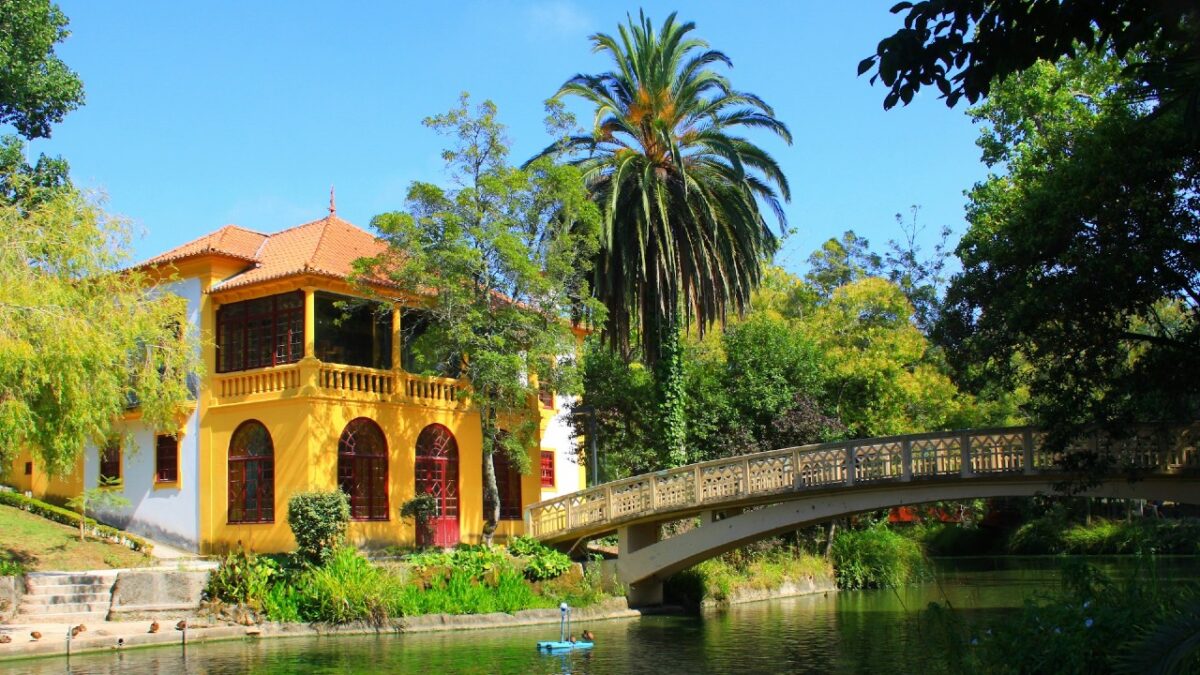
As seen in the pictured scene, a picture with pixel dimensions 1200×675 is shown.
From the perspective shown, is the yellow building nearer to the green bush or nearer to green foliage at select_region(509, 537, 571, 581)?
green foliage at select_region(509, 537, 571, 581)

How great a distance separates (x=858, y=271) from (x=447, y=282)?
126ft

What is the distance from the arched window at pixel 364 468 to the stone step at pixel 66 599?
7409 millimetres

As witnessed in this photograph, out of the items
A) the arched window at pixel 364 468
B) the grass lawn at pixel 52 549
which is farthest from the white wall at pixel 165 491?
the arched window at pixel 364 468

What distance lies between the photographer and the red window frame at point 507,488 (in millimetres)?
36250

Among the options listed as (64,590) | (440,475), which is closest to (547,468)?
(440,475)

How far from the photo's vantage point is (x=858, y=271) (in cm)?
6316

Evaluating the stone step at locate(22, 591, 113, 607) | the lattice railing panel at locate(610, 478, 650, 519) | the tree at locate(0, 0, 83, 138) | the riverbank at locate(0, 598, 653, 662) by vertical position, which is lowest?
the riverbank at locate(0, 598, 653, 662)

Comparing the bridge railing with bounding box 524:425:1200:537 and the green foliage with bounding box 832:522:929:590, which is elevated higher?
the bridge railing with bounding box 524:425:1200:537

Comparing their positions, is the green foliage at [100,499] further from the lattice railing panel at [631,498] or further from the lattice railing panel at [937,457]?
the lattice railing panel at [937,457]

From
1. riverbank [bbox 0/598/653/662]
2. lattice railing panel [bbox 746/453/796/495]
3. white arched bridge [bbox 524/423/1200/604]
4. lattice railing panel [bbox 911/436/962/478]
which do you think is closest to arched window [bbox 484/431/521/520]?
white arched bridge [bbox 524/423/1200/604]

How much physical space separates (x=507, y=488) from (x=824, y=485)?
40.4 feet

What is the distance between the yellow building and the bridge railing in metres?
3.79

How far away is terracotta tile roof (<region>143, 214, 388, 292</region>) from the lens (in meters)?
31.6

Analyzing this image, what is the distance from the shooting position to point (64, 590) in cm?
2422
